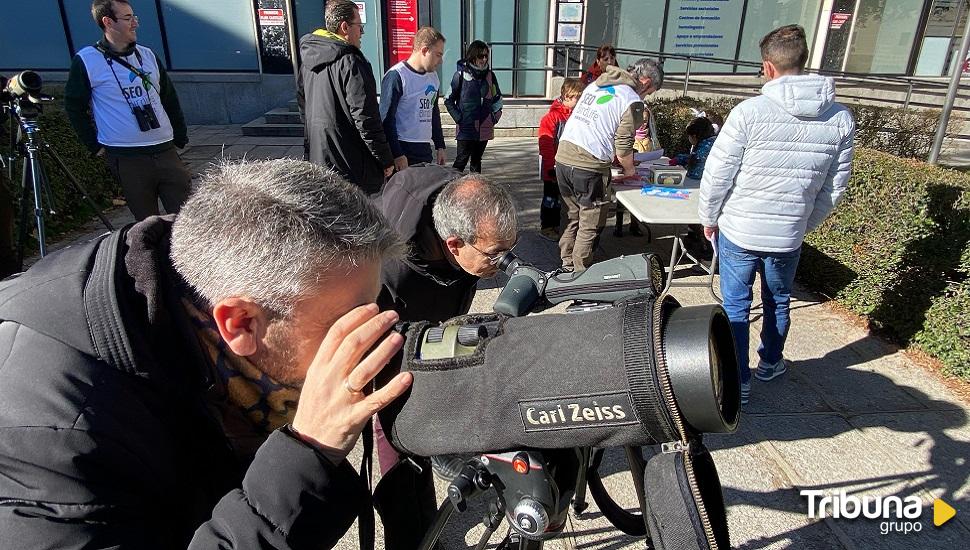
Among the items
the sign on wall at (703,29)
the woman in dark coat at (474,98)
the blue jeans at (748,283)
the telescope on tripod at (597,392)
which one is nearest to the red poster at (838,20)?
the sign on wall at (703,29)

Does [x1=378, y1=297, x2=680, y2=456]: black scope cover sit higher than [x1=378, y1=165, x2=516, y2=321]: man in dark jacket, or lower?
higher

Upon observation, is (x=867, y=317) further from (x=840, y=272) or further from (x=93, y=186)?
(x=93, y=186)

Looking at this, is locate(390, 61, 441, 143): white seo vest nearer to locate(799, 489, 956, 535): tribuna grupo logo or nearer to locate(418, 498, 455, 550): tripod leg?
locate(799, 489, 956, 535): tribuna grupo logo

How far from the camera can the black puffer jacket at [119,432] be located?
786mm

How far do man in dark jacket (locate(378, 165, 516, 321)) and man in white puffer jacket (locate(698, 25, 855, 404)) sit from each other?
1.54 m

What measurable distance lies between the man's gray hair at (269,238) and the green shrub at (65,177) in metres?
5.57

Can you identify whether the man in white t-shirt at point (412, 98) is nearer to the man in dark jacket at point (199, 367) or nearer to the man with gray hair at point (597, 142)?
the man with gray hair at point (597, 142)

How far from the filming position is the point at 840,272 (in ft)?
14.3

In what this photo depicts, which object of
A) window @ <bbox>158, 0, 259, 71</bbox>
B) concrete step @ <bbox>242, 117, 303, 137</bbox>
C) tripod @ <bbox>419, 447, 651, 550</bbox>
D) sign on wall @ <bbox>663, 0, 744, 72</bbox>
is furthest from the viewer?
sign on wall @ <bbox>663, 0, 744, 72</bbox>

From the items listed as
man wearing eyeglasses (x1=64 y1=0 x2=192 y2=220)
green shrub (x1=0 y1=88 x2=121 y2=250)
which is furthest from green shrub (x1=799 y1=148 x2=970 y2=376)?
green shrub (x1=0 y1=88 x2=121 y2=250)

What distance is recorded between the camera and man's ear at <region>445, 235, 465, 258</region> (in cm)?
200

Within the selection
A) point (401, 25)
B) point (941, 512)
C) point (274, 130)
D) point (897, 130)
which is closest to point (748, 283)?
point (941, 512)

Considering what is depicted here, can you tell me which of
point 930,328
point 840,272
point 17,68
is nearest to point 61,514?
point 930,328

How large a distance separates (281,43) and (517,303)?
1125 cm
